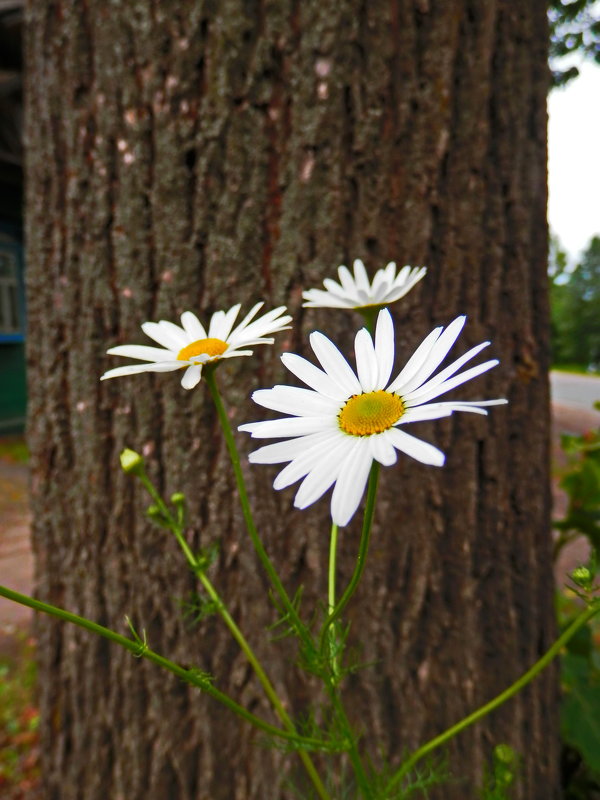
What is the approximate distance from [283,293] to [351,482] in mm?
732

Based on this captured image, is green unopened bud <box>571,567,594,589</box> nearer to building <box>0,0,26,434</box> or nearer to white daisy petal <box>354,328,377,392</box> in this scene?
white daisy petal <box>354,328,377,392</box>

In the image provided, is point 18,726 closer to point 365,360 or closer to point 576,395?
point 365,360

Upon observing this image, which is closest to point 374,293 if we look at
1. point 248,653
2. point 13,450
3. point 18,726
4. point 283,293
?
point 248,653

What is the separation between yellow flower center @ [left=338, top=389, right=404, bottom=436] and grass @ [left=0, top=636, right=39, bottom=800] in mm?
1948

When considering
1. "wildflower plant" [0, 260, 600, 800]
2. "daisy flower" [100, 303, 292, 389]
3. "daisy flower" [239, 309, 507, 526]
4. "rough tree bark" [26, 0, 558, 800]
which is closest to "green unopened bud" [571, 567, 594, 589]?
"wildflower plant" [0, 260, 600, 800]

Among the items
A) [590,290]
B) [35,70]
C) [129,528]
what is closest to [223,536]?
[129,528]

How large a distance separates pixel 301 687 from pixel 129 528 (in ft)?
1.43

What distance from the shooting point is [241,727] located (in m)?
1.15

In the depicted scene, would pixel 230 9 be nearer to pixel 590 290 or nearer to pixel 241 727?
pixel 241 727

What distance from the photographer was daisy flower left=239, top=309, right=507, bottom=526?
13.7 inches

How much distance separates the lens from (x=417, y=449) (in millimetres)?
347

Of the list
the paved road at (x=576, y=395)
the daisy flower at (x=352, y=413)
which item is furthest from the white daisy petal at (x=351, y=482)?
Answer: the paved road at (x=576, y=395)

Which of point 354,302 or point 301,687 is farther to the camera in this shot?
point 301,687

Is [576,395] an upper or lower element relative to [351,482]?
lower
